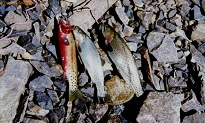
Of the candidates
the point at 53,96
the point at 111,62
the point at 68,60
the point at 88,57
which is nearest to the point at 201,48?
the point at 111,62

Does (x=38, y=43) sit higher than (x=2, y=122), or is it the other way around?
(x=38, y=43)

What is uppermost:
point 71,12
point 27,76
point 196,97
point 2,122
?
point 71,12

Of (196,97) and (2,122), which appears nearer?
(2,122)

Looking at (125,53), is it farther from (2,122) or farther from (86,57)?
(2,122)

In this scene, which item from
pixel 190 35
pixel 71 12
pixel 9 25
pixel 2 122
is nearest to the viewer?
pixel 2 122

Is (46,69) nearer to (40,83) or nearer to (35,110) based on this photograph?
(40,83)

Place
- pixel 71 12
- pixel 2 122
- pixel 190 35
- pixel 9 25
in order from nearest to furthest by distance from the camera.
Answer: pixel 2 122 → pixel 9 25 → pixel 71 12 → pixel 190 35

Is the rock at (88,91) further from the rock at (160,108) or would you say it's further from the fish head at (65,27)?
the fish head at (65,27)

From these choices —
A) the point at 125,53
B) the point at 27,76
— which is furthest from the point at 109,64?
the point at 27,76

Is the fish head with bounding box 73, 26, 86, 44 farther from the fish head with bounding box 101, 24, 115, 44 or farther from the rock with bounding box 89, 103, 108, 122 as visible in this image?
the rock with bounding box 89, 103, 108, 122
